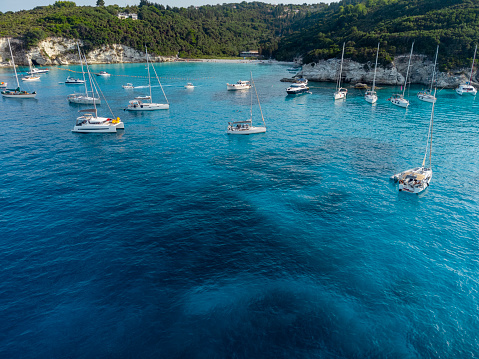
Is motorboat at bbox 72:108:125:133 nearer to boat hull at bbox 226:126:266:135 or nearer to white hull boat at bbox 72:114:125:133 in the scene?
white hull boat at bbox 72:114:125:133

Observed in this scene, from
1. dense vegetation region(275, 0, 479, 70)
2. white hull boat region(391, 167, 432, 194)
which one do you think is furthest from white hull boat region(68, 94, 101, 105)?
dense vegetation region(275, 0, 479, 70)

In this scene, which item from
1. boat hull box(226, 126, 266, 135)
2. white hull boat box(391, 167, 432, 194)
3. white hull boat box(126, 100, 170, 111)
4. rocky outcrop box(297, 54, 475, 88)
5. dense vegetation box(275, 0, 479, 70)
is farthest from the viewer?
rocky outcrop box(297, 54, 475, 88)

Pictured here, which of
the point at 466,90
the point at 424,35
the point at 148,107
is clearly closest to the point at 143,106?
the point at 148,107

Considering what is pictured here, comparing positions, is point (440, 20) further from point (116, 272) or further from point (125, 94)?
point (116, 272)

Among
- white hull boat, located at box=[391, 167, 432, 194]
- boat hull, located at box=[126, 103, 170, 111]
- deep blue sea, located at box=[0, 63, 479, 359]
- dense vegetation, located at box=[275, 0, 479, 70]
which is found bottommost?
deep blue sea, located at box=[0, 63, 479, 359]

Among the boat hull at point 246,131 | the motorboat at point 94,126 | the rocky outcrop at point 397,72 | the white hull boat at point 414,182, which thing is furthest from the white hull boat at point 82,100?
the rocky outcrop at point 397,72

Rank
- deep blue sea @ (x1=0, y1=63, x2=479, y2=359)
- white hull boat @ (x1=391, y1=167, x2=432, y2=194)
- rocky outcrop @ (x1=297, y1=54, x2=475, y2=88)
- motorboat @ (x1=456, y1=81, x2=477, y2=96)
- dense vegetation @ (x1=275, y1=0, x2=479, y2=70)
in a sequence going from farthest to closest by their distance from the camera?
rocky outcrop @ (x1=297, y1=54, x2=475, y2=88), dense vegetation @ (x1=275, y1=0, x2=479, y2=70), motorboat @ (x1=456, y1=81, x2=477, y2=96), white hull boat @ (x1=391, y1=167, x2=432, y2=194), deep blue sea @ (x1=0, y1=63, x2=479, y2=359)

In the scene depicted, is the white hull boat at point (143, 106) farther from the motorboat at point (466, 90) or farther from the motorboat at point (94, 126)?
the motorboat at point (466, 90)

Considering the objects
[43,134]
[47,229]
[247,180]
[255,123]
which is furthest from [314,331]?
[43,134]

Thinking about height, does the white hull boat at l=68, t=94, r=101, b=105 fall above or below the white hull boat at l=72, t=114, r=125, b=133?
above
